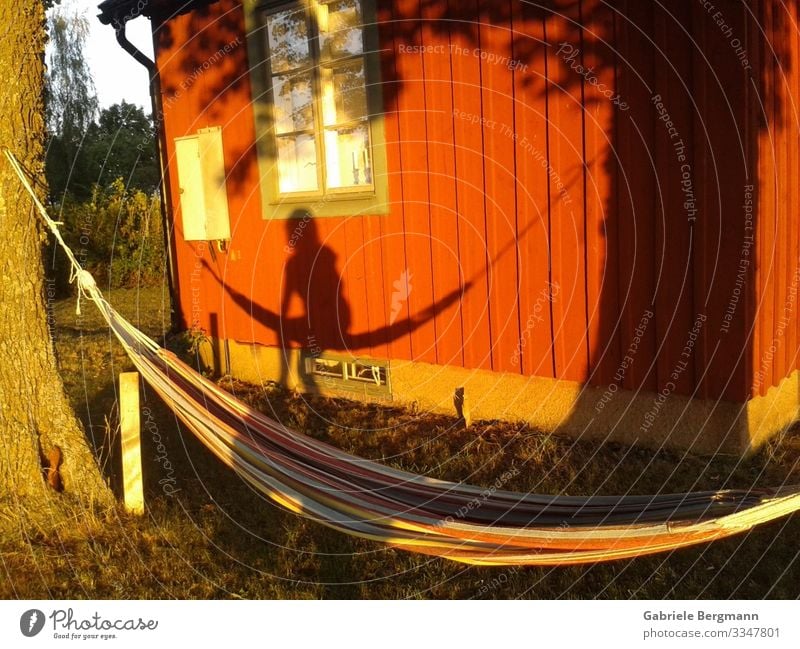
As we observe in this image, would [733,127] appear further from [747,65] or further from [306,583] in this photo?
[306,583]

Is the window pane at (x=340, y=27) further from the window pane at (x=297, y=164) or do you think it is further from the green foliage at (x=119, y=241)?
the green foliage at (x=119, y=241)

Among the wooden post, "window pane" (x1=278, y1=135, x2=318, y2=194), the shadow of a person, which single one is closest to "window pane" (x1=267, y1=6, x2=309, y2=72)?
"window pane" (x1=278, y1=135, x2=318, y2=194)

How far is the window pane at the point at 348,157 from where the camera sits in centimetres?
666

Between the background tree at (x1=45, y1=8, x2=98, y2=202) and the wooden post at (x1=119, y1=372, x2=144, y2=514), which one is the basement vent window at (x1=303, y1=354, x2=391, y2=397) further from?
the background tree at (x1=45, y1=8, x2=98, y2=202)

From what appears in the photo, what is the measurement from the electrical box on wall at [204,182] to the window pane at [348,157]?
123 cm

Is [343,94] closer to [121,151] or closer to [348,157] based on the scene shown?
[348,157]

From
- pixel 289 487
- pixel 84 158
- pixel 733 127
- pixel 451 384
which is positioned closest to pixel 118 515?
pixel 289 487

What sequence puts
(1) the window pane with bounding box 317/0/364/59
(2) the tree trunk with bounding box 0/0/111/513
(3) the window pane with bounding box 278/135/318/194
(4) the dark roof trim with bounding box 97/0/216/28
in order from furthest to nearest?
1. (4) the dark roof trim with bounding box 97/0/216/28
2. (3) the window pane with bounding box 278/135/318/194
3. (1) the window pane with bounding box 317/0/364/59
4. (2) the tree trunk with bounding box 0/0/111/513

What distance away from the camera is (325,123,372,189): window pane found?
6.66 meters

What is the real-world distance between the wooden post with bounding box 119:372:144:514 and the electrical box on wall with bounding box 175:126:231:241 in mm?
3278

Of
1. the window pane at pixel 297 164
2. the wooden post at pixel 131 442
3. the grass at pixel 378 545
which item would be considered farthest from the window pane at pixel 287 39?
the wooden post at pixel 131 442

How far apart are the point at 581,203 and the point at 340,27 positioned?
8.22ft

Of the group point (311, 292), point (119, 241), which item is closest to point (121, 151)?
point (119, 241)

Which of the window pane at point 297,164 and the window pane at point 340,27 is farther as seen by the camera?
the window pane at point 297,164
